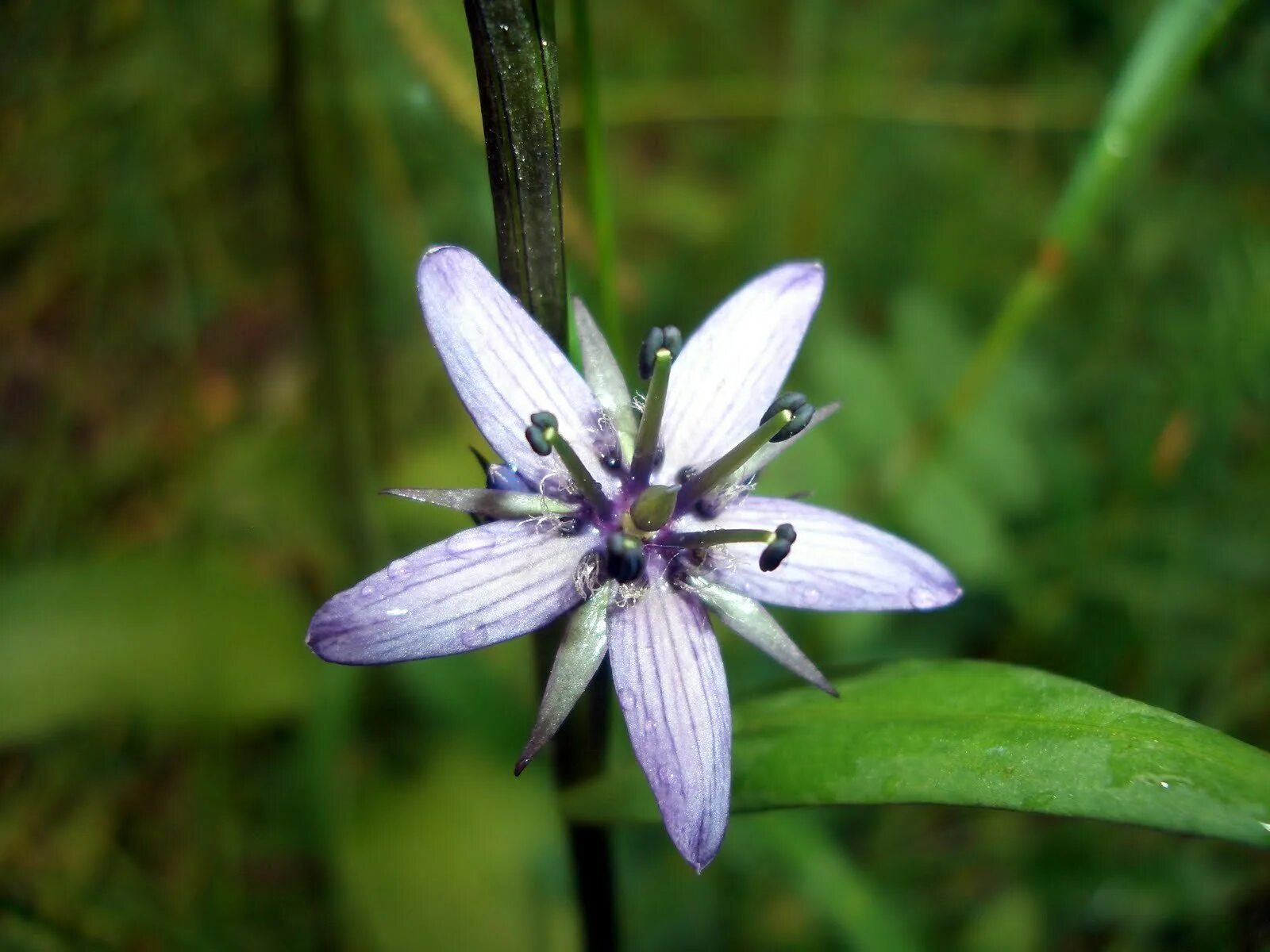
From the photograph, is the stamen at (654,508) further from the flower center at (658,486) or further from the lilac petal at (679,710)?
the lilac petal at (679,710)

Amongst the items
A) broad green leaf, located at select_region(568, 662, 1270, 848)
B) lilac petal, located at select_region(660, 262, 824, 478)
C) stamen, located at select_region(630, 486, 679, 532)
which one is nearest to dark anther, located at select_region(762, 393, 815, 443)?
lilac petal, located at select_region(660, 262, 824, 478)

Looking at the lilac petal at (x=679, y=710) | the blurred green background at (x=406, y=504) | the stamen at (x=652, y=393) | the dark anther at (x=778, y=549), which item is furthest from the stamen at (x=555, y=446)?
the blurred green background at (x=406, y=504)

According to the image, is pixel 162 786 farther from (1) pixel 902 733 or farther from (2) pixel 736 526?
(1) pixel 902 733

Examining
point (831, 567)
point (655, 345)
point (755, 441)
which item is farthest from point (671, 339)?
point (831, 567)

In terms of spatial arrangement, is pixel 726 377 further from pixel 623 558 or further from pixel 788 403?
pixel 623 558

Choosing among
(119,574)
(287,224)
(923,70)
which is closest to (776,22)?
(923,70)
